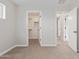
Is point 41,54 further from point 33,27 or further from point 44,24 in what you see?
point 33,27

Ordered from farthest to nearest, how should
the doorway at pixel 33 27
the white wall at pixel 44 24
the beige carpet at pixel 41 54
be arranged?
the doorway at pixel 33 27 < the white wall at pixel 44 24 < the beige carpet at pixel 41 54

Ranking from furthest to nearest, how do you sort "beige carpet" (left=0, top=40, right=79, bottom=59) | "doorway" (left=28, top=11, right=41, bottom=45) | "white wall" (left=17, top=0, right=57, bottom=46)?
"doorway" (left=28, top=11, right=41, bottom=45) → "white wall" (left=17, top=0, right=57, bottom=46) → "beige carpet" (left=0, top=40, right=79, bottom=59)

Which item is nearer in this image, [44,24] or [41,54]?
Result: [41,54]

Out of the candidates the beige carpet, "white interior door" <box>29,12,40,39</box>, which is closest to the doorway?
"white interior door" <box>29,12,40,39</box>

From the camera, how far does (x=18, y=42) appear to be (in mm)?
8133

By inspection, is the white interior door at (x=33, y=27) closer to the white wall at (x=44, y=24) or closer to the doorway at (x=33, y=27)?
the doorway at (x=33, y=27)

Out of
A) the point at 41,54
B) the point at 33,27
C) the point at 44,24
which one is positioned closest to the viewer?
the point at 41,54

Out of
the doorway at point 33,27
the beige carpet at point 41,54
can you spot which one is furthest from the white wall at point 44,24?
the doorway at point 33,27

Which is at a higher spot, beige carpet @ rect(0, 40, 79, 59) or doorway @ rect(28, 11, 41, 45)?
doorway @ rect(28, 11, 41, 45)

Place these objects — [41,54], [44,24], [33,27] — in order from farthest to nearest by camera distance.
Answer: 1. [33,27]
2. [44,24]
3. [41,54]

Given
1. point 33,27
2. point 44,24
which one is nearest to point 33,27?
point 33,27

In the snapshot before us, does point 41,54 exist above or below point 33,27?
below

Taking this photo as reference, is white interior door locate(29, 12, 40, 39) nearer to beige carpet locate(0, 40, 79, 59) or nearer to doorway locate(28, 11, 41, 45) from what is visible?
doorway locate(28, 11, 41, 45)

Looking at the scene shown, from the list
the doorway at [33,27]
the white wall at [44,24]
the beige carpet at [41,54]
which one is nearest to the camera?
the beige carpet at [41,54]
